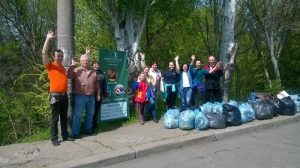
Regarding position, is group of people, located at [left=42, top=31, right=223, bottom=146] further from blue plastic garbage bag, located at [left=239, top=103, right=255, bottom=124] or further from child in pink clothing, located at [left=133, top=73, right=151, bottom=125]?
blue plastic garbage bag, located at [left=239, top=103, right=255, bottom=124]

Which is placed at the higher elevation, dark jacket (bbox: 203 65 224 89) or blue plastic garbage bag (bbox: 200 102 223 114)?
dark jacket (bbox: 203 65 224 89)

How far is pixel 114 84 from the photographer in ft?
34.2

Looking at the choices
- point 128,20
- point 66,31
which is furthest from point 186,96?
point 128,20

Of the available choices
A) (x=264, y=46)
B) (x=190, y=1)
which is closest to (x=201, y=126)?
(x=190, y=1)

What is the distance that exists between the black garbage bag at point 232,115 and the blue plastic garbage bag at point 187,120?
3.19 feet

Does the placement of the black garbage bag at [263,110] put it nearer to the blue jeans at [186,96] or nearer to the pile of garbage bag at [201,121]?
the blue jeans at [186,96]

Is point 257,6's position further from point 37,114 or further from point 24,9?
point 24,9

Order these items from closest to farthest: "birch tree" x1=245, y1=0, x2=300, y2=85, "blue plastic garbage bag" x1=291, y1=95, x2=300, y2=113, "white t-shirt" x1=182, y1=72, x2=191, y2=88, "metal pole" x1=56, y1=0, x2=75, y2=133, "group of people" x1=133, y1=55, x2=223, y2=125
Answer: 1. "metal pole" x1=56, y1=0, x2=75, y2=133
2. "group of people" x1=133, y1=55, x2=223, y2=125
3. "white t-shirt" x1=182, y1=72, x2=191, y2=88
4. "blue plastic garbage bag" x1=291, y1=95, x2=300, y2=113
5. "birch tree" x1=245, y1=0, x2=300, y2=85

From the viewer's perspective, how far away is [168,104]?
11.5 m

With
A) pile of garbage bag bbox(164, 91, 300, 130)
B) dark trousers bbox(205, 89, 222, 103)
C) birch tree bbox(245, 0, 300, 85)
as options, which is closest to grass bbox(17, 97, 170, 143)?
pile of garbage bag bbox(164, 91, 300, 130)

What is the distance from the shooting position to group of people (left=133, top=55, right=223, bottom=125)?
10.9 metres

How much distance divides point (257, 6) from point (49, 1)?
1509cm

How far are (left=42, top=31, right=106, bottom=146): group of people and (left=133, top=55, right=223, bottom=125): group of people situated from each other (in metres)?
1.56

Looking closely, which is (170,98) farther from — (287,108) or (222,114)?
(287,108)
